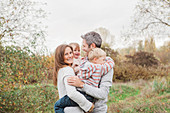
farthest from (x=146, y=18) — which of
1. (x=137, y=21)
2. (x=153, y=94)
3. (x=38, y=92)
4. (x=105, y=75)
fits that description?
(x=105, y=75)

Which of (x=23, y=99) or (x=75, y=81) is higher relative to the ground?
(x=75, y=81)

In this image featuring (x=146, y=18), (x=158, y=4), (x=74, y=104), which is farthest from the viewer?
(x=146, y=18)

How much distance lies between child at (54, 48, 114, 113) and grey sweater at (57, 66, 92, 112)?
0.07 meters

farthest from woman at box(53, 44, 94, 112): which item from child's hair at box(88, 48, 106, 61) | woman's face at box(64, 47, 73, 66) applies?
child's hair at box(88, 48, 106, 61)

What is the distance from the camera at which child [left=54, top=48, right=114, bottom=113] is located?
1.83 meters

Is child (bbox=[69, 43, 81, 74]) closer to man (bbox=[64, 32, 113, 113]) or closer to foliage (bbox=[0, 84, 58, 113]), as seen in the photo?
man (bbox=[64, 32, 113, 113])

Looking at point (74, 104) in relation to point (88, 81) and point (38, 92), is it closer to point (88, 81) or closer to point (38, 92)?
point (88, 81)

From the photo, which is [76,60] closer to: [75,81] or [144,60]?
[75,81]

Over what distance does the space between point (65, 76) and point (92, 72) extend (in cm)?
27

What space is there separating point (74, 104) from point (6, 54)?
337cm

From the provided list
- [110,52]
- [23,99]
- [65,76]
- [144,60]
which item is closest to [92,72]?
[65,76]

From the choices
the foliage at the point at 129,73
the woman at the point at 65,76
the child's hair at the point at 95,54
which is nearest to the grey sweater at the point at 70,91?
the woman at the point at 65,76

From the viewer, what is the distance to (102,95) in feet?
6.02

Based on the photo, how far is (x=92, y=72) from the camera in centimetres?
184
